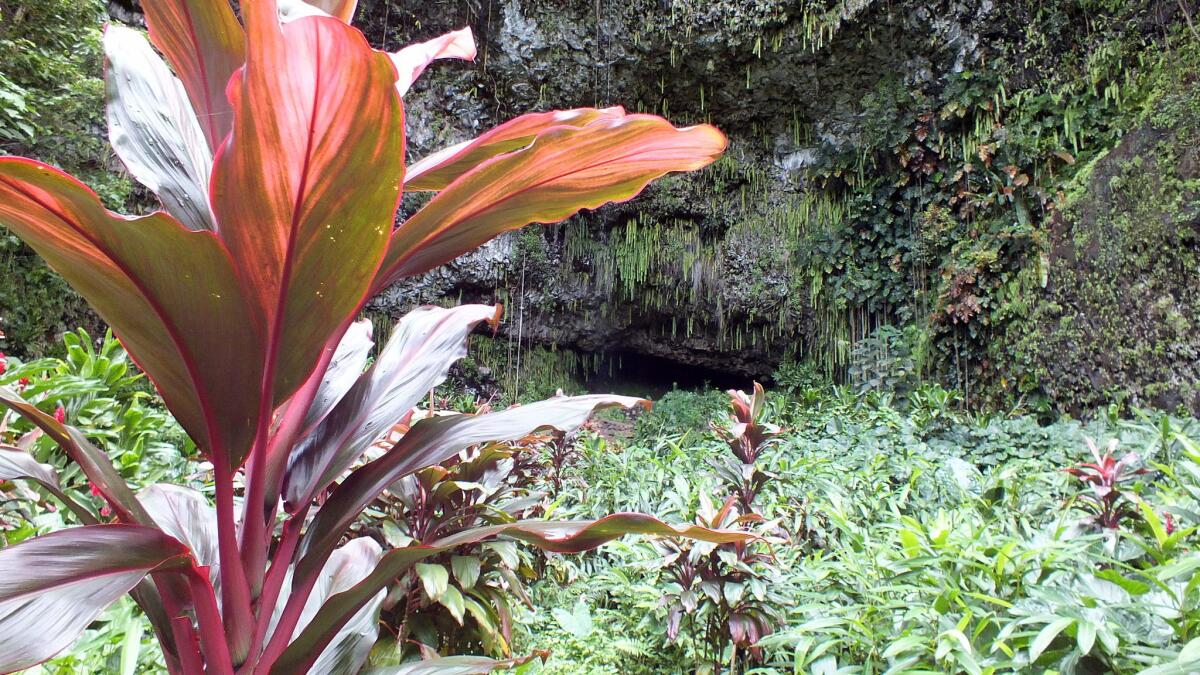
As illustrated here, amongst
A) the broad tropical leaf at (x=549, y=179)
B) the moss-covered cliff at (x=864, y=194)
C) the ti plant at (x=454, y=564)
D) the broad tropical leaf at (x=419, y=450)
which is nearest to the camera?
the broad tropical leaf at (x=549, y=179)

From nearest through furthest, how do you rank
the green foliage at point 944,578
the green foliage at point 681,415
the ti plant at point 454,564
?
the green foliage at point 944,578 < the ti plant at point 454,564 < the green foliage at point 681,415

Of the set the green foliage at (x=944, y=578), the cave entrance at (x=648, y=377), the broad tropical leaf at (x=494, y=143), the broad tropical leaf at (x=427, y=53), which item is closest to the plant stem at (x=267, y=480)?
the broad tropical leaf at (x=494, y=143)

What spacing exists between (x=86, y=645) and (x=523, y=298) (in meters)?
6.35

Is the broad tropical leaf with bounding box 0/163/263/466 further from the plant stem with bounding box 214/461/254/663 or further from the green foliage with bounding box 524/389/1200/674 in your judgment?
the green foliage with bounding box 524/389/1200/674

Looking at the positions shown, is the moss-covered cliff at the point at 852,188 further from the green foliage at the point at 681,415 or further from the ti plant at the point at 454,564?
the ti plant at the point at 454,564

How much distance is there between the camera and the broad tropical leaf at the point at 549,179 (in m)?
0.58

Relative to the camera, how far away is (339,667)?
726 mm

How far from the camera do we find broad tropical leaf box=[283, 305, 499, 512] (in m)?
0.72

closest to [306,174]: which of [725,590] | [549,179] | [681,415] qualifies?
[549,179]

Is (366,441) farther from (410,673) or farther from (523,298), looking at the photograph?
(523,298)

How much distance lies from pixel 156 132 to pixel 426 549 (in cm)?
58

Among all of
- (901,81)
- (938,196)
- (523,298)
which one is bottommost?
(523,298)

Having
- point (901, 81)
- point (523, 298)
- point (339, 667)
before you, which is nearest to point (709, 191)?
point (901, 81)

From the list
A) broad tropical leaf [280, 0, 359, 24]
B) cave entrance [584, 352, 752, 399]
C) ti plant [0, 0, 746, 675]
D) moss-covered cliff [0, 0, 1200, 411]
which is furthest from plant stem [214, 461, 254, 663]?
cave entrance [584, 352, 752, 399]
